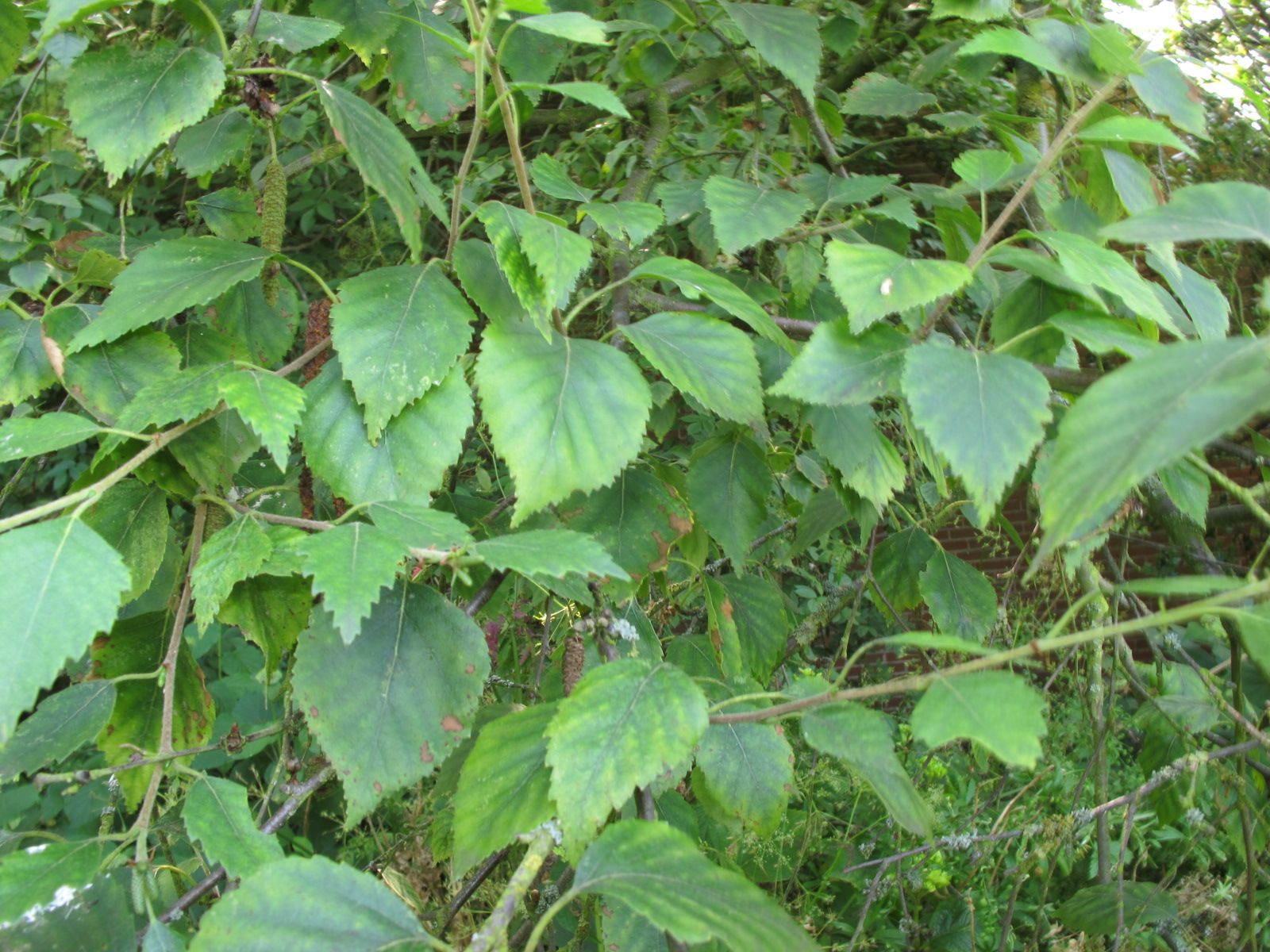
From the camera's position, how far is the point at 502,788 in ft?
1.90

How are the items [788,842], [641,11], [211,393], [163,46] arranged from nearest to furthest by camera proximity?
[211,393], [163,46], [641,11], [788,842]

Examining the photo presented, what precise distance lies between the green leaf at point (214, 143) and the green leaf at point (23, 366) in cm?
20

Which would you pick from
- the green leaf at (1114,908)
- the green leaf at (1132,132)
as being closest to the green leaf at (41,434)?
the green leaf at (1132,132)

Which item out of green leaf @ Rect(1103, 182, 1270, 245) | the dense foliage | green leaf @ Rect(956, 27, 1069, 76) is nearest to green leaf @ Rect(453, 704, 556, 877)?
the dense foliage

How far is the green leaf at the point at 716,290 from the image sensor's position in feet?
2.22

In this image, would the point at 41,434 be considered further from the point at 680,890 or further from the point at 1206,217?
the point at 1206,217

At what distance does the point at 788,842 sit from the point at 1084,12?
1644mm

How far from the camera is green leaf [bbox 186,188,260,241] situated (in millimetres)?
914

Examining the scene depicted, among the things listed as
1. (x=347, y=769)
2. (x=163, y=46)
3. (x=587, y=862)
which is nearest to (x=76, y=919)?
(x=347, y=769)

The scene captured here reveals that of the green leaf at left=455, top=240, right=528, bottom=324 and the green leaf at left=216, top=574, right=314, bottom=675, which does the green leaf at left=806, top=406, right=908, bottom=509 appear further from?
the green leaf at left=216, top=574, right=314, bottom=675

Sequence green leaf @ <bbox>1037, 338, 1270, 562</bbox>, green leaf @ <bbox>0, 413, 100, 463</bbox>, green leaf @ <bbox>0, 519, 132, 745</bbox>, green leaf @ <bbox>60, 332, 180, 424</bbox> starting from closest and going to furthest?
green leaf @ <bbox>1037, 338, 1270, 562</bbox> → green leaf @ <bbox>0, 519, 132, 745</bbox> → green leaf @ <bbox>0, 413, 100, 463</bbox> → green leaf @ <bbox>60, 332, 180, 424</bbox>

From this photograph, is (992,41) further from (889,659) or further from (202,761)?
(889,659)

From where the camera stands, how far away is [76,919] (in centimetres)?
52

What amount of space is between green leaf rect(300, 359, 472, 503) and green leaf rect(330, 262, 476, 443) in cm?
1
